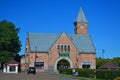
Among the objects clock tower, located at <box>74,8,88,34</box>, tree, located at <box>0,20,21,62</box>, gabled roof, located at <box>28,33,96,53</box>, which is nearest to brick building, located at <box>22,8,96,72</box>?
gabled roof, located at <box>28,33,96,53</box>

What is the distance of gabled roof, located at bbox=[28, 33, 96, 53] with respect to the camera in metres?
98.2

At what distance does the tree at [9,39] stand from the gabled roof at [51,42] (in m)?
5.30

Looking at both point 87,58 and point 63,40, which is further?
point 87,58

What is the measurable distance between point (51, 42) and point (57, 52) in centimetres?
429

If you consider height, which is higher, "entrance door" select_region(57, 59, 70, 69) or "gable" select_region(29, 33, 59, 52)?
"gable" select_region(29, 33, 59, 52)

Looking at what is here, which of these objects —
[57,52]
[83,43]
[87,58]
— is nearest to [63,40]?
[57,52]

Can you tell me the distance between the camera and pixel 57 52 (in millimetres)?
98062

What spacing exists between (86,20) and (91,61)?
58.8ft

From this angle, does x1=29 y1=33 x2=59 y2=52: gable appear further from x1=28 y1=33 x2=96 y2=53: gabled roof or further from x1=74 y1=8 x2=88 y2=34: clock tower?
x1=74 y1=8 x2=88 y2=34: clock tower

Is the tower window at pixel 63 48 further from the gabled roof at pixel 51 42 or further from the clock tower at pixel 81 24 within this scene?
the clock tower at pixel 81 24

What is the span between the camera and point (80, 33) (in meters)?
112

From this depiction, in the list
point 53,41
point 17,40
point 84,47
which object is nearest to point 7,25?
point 17,40

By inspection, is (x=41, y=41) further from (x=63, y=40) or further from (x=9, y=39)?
(x=9, y=39)

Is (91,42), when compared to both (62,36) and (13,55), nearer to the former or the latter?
(62,36)
